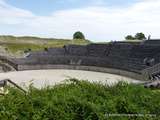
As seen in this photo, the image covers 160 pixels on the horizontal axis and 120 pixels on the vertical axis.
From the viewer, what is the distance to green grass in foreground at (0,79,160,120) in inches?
316

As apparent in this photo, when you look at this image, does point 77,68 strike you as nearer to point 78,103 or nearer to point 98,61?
point 98,61

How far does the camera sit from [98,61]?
49344mm

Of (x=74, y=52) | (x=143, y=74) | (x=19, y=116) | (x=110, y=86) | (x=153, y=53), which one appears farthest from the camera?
(x=74, y=52)

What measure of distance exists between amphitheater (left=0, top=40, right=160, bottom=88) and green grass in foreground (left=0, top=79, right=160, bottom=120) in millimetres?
29472

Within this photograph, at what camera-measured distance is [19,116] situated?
25.7ft

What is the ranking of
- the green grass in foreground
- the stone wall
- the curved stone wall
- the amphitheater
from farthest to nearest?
the stone wall < the curved stone wall < the amphitheater < the green grass in foreground

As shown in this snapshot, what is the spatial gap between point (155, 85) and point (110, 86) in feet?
27.9

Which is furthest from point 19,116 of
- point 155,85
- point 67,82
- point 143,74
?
point 143,74

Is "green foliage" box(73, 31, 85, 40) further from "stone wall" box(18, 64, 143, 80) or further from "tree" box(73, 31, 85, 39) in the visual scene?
"stone wall" box(18, 64, 143, 80)

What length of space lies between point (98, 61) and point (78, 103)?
1614 inches

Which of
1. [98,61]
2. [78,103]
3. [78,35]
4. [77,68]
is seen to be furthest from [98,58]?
[78,35]

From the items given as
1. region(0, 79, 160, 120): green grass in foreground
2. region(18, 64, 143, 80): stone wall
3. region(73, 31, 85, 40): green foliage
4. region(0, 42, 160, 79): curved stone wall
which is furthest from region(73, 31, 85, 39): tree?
region(0, 79, 160, 120): green grass in foreground

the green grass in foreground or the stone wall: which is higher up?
the green grass in foreground

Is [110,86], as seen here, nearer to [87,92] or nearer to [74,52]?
[87,92]
